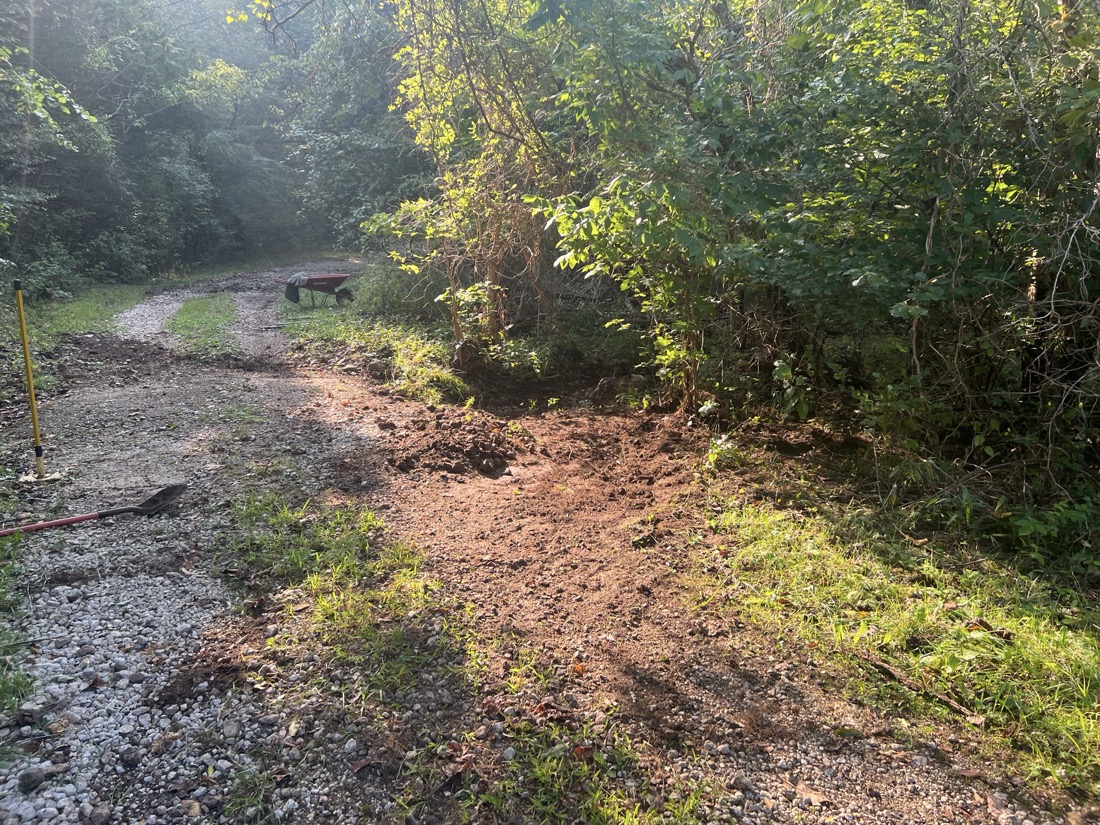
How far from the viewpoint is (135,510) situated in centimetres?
436

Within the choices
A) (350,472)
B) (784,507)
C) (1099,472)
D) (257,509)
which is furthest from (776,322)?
(257,509)

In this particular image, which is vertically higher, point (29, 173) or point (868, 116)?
point (29, 173)

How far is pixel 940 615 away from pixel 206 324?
11318mm

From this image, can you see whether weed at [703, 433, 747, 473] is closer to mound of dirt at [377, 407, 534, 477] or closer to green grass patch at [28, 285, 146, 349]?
mound of dirt at [377, 407, 534, 477]

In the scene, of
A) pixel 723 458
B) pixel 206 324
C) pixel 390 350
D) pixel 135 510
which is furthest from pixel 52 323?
pixel 723 458

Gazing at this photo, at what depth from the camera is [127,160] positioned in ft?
61.6

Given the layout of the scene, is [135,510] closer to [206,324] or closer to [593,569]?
[593,569]

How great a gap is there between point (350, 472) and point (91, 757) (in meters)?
2.79

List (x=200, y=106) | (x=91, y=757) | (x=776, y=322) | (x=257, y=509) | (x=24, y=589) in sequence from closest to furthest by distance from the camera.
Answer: (x=91, y=757) → (x=24, y=589) → (x=257, y=509) → (x=776, y=322) → (x=200, y=106)

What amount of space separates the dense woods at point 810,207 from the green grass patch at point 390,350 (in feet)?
1.80

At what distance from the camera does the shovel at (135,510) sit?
4078mm

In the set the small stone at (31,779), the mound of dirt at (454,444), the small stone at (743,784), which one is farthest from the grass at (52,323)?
the small stone at (743,784)

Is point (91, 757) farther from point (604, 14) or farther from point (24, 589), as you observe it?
point (604, 14)

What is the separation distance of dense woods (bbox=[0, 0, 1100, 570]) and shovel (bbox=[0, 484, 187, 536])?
10.2 feet
